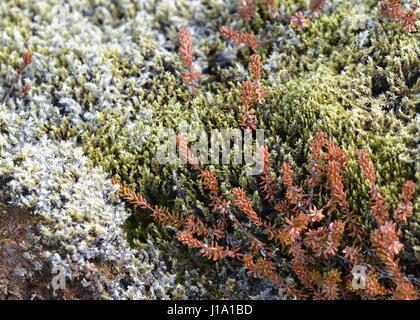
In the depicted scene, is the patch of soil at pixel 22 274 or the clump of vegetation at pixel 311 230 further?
the patch of soil at pixel 22 274

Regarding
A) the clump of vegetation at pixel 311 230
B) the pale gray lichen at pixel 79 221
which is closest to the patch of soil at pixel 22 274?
the pale gray lichen at pixel 79 221

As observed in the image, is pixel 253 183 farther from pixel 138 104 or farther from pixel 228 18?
pixel 228 18

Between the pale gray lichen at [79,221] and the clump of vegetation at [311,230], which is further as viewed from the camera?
the pale gray lichen at [79,221]

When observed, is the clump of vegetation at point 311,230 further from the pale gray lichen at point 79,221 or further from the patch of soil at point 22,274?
the patch of soil at point 22,274

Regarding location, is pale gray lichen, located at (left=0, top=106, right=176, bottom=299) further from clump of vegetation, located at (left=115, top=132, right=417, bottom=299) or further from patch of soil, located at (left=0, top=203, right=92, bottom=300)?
clump of vegetation, located at (left=115, top=132, right=417, bottom=299)

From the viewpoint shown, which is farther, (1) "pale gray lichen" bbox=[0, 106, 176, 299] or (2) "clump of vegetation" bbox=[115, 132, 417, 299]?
(1) "pale gray lichen" bbox=[0, 106, 176, 299]

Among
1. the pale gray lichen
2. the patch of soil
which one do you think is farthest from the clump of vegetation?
the patch of soil

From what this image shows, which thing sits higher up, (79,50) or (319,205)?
(79,50)

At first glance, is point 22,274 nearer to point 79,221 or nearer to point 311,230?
point 79,221

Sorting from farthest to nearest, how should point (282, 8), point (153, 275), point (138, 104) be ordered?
point (282, 8), point (138, 104), point (153, 275)

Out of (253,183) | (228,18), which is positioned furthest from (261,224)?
(228,18)

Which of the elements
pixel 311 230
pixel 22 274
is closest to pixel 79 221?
pixel 22 274
